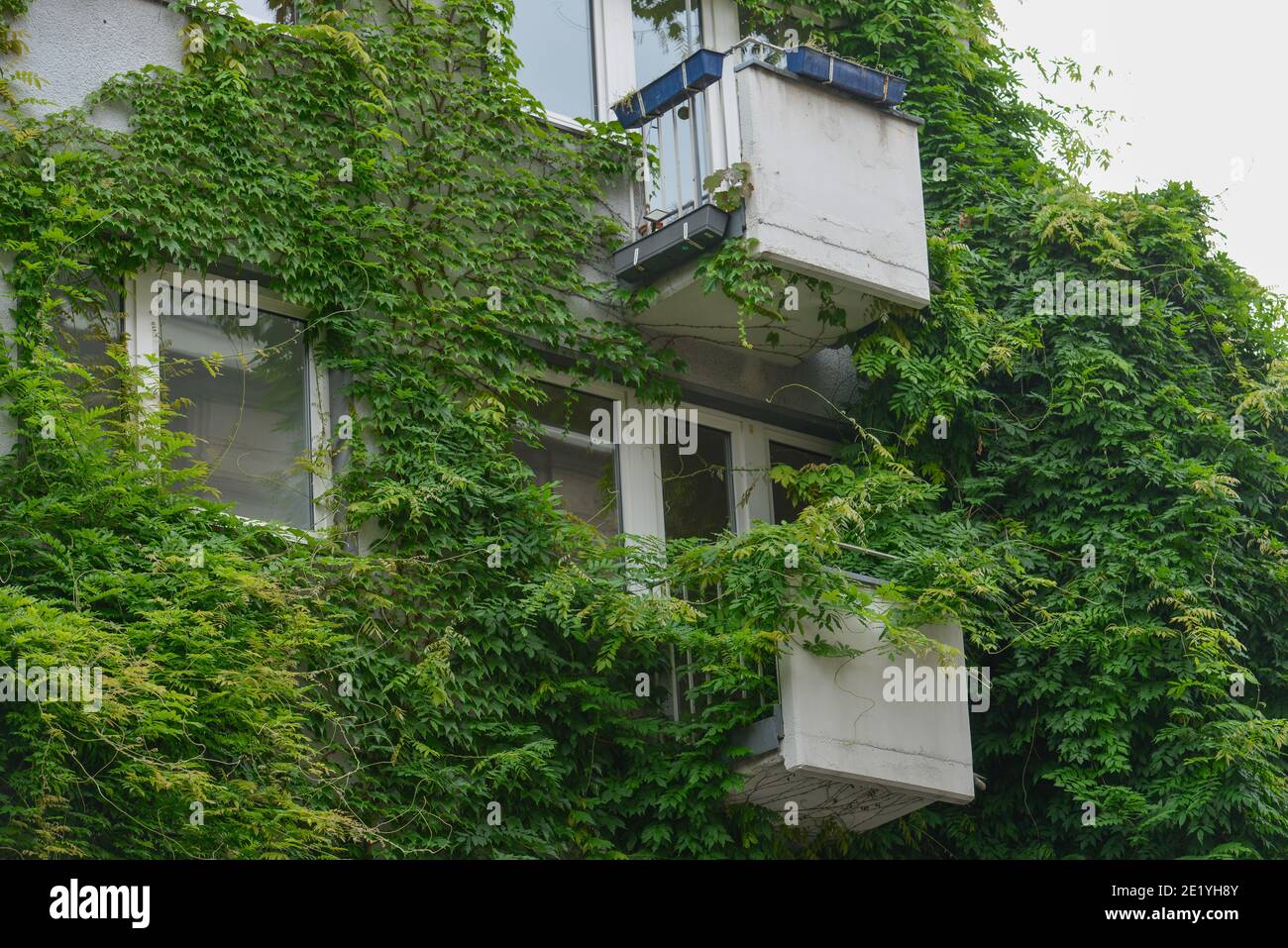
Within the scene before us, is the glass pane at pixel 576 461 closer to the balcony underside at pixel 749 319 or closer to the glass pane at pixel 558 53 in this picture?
the balcony underside at pixel 749 319

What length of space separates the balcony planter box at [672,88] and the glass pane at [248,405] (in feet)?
10.7

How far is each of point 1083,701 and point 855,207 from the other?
3.79 metres

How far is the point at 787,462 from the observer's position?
49.4 feet

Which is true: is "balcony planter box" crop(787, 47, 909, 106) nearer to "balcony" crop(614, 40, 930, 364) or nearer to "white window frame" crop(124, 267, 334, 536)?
"balcony" crop(614, 40, 930, 364)

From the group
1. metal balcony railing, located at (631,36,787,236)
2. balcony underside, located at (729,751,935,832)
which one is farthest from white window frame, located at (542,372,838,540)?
balcony underside, located at (729,751,935,832)

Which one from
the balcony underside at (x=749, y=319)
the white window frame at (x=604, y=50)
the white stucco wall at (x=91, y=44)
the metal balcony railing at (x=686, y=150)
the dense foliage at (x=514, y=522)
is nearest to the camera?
the dense foliage at (x=514, y=522)

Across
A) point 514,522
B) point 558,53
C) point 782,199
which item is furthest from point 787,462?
point 558,53

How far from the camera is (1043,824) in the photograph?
13.7 meters

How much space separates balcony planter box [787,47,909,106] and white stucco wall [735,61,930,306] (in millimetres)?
72

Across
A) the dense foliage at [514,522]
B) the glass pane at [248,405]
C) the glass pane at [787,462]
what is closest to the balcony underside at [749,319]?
the dense foliage at [514,522]

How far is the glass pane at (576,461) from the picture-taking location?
1355 cm

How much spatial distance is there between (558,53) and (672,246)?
208 centimetres

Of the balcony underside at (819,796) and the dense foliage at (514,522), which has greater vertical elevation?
the dense foliage at (514,522)

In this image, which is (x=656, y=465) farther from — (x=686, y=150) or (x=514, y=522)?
(x=686, y=150)
